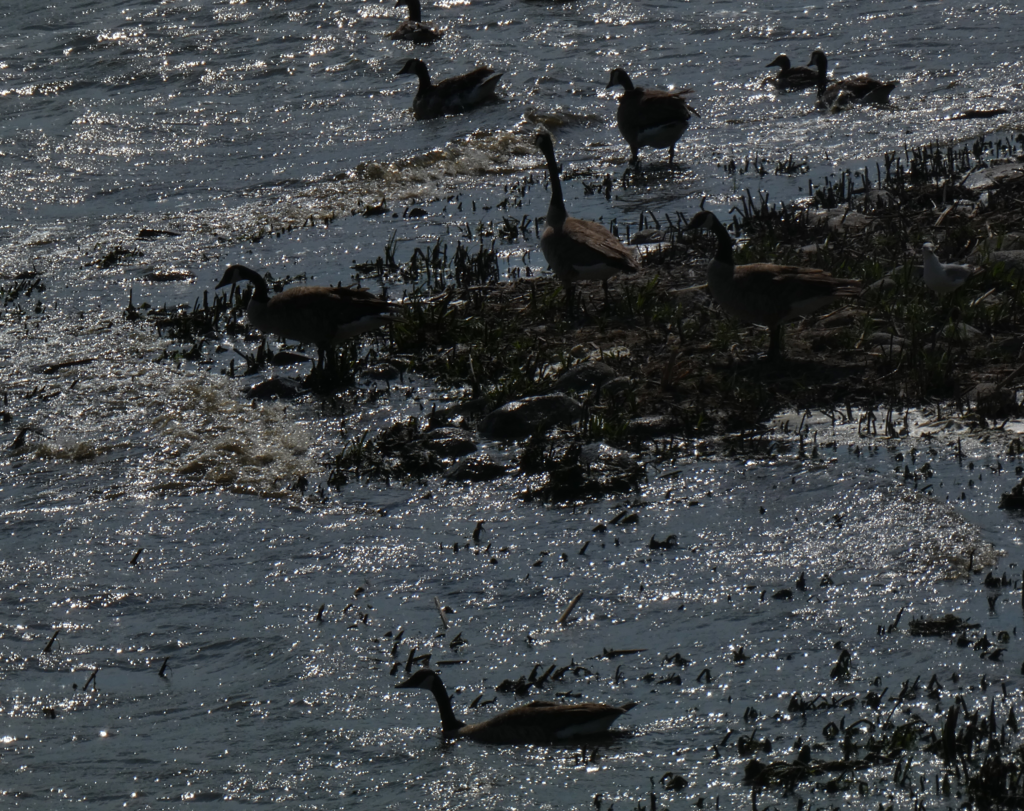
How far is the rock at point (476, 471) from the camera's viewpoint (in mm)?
8715

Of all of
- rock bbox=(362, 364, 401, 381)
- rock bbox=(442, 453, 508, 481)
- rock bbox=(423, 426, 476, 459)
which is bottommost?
rock bbox=(442, 453, 508, 481)

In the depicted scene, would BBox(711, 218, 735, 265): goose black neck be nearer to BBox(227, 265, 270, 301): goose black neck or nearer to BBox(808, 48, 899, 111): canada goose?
BBox(227, 265, 270, 301): goose black neck

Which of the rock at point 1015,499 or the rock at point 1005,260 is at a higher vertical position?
the rock at point 1005,260

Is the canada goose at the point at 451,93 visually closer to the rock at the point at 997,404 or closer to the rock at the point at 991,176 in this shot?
the rock at the point at 991,176

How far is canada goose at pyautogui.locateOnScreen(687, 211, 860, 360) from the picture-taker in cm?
950

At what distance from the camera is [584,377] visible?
387 inches

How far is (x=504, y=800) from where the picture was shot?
5156 millimetres

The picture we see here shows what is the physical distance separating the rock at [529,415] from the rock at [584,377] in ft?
1.51

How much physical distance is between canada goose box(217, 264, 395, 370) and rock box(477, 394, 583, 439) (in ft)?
6.22

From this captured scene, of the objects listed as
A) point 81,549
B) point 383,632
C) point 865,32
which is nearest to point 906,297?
point 383,632

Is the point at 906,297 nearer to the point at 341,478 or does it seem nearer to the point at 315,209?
the point at 341,478

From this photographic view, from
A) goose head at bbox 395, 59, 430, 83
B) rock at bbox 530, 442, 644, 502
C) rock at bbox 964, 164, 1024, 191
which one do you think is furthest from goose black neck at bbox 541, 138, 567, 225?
goose head at bbox 395, 59, 430, 83

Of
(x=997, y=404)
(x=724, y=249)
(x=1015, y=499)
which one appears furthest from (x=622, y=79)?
(x=1015, y=499)

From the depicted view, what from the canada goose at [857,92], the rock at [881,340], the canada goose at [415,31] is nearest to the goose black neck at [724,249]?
the rock at [881,340]
